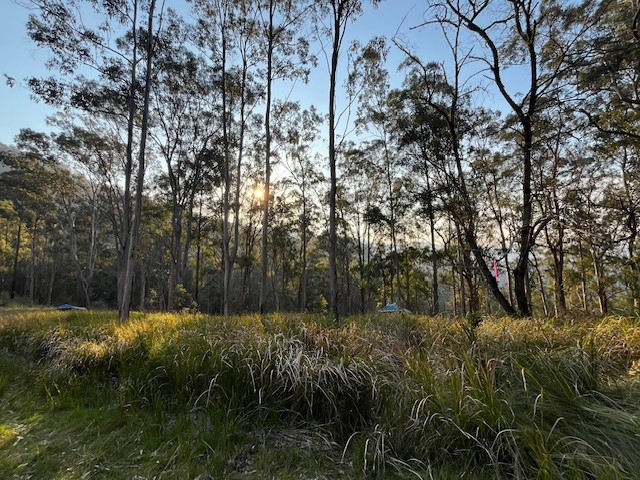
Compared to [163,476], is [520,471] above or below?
above

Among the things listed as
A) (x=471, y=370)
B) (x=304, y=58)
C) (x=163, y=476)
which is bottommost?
(x=163, y=476)

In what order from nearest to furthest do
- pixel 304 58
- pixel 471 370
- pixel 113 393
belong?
1. pixel 471 370
2. pixel 113 393
3. pixel 304 58

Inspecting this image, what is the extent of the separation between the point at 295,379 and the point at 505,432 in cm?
163

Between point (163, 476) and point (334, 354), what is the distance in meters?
1.87

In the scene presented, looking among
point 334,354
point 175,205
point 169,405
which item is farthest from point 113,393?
point 175,205

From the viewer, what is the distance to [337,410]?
9.02ft

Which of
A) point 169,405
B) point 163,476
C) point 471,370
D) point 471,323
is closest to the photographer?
point 163,476

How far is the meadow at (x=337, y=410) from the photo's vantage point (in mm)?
1967

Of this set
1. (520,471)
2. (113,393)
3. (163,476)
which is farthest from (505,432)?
(113,393)

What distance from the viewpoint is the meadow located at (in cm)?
197

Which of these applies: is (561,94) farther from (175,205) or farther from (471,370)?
(175,205)

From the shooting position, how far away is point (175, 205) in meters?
16.2

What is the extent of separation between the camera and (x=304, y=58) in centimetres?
1223

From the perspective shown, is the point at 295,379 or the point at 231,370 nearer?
the point at 295,379
